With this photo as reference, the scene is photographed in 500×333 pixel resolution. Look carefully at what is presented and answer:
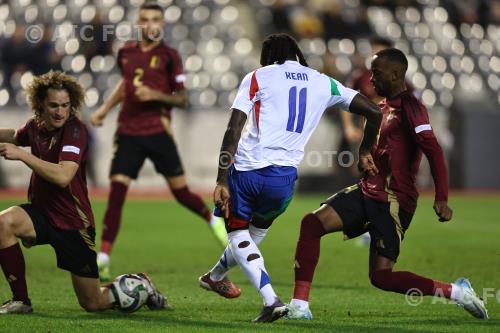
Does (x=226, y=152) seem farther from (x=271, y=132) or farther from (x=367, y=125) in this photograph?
(x=367, y=125)

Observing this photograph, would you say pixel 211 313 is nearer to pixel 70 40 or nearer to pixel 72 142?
pixel 72 142

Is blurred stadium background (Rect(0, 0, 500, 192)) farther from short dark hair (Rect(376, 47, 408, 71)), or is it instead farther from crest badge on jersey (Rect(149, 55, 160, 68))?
short dark hair (Rect(376, 47, 408, 71))

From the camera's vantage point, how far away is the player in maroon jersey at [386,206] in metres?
6.72

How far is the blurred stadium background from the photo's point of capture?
74.4ft

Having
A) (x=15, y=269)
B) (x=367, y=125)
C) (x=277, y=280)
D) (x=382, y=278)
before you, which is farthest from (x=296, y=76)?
(x=277, y=280)

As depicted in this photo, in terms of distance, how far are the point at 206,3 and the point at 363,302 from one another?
1925 centimetres

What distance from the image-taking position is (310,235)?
22.5 feet

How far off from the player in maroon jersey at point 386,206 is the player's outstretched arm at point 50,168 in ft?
5.29

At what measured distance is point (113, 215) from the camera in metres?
9.91

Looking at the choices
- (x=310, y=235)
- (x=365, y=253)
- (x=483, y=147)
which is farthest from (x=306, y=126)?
(x=483, y=147)

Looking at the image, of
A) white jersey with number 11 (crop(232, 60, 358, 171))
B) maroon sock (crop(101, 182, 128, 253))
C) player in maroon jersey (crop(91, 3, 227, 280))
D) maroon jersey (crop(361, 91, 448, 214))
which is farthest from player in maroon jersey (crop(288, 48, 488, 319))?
player in maroon jersey (crop(91, 3, 227, 280))

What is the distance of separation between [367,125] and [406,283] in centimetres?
108


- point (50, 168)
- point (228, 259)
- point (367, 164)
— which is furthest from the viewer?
point (228, 259)

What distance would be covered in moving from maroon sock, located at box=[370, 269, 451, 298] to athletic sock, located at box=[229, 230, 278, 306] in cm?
76
